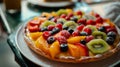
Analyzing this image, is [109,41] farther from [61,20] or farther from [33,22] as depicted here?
[33,22]

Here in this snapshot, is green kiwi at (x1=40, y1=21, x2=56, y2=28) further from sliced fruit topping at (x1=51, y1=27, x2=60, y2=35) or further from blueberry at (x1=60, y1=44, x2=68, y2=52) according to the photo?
blueberry at (x1=60, y1=44, x2=68, y2=52)

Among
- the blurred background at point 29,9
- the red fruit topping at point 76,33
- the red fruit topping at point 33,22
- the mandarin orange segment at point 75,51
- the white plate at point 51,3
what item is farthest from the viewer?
the white plate at point 51,3

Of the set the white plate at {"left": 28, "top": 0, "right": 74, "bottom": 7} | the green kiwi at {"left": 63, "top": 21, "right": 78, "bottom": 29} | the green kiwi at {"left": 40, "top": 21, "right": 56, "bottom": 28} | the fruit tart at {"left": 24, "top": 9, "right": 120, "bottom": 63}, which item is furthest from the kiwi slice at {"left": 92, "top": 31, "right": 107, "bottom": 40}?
the white plate at {"left": 28, "top": 0, "right": 74, "bottom": 7}

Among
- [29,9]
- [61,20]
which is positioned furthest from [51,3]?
[61,20]

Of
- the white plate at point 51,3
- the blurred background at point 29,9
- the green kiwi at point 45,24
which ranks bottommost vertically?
the blurred background at point 29,9

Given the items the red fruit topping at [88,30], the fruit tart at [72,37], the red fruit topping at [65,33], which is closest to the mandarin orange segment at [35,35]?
the fruit tart at [72,37]

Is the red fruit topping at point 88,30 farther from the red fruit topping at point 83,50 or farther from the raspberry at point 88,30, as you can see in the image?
the red fruit topping at point 83,50

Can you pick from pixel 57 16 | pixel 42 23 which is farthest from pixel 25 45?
pixel 57 16

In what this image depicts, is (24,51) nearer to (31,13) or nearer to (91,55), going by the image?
(91,55)
